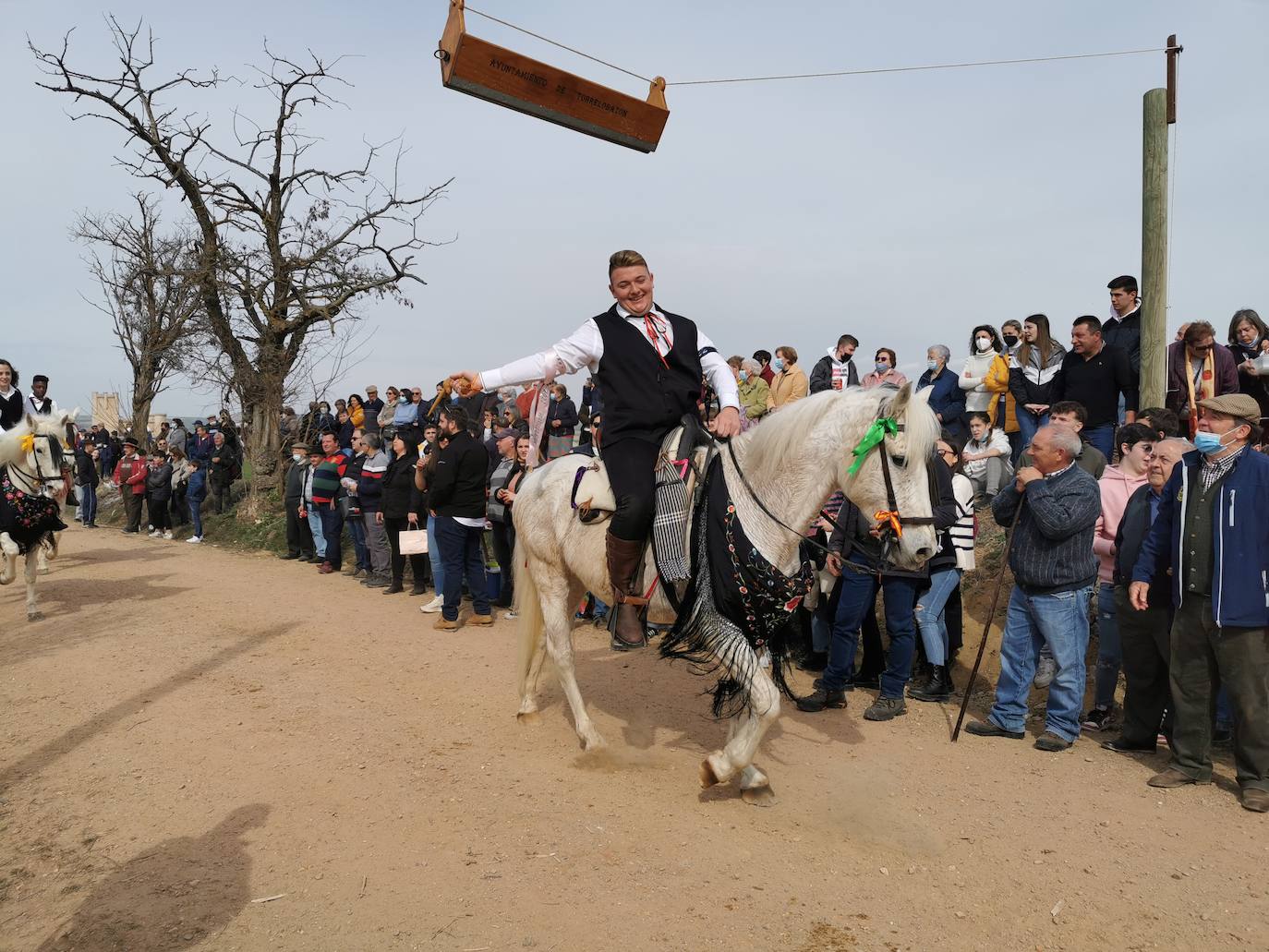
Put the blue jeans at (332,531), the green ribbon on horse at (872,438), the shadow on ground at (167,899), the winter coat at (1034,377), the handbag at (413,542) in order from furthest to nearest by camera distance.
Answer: the blue jeans at (332,531), the handbag at (413,542), the winter coat at (1034,377), the green ribbon on horse at (872,438), the shadow on ground at (167,899)

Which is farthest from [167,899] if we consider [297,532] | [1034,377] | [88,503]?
[88,503]

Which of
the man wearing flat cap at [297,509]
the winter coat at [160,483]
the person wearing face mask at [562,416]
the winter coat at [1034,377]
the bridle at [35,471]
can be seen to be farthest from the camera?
the winter coat at [160,483]

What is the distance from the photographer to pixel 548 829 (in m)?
4.74

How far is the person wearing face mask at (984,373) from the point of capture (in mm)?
10141

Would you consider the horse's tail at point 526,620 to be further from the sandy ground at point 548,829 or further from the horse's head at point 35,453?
the horse's head at point 35,453

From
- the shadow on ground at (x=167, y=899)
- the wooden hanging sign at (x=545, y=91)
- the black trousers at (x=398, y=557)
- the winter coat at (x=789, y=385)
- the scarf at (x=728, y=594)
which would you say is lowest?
the shadow on ground at (x=167, y=899)

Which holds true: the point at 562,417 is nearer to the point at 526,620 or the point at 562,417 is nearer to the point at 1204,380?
the point at 526,620

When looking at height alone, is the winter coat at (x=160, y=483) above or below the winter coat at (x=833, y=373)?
below

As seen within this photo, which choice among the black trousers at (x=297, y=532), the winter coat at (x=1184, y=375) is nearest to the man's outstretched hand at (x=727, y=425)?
the winter coat at (x=1184, y=375)

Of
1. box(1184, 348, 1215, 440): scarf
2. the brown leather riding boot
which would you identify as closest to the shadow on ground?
the brown leather riding boot

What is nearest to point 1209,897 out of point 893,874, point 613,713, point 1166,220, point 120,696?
point 893,874

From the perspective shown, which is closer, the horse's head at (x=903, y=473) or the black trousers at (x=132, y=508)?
the horse's head at (x=903, y=473)

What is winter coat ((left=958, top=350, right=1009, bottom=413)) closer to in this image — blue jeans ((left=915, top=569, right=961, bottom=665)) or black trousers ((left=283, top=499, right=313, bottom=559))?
blue jeans ((left=915, top=569, right=961, bottom=665))

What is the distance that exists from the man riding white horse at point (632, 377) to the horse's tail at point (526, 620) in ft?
5.26
